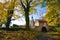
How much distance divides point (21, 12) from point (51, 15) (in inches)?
193

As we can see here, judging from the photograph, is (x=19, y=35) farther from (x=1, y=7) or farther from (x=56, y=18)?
(x=56, y=18)

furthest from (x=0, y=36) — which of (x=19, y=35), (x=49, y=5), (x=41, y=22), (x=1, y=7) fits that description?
(x=41, y=22)

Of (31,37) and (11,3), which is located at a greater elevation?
(11,3)

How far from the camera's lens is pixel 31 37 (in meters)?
21.3

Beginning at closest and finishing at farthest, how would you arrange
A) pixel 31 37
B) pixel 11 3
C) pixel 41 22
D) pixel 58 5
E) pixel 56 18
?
pixel 31 37, pixel 58 5, pixel 11 3, pixel 56 18, pixel 41 22

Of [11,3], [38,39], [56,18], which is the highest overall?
[11,3]

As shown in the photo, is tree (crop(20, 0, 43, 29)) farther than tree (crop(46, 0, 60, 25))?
Yes

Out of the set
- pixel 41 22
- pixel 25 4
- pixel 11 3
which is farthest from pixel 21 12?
pixel 41 22

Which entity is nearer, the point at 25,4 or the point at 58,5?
the point at 58,5

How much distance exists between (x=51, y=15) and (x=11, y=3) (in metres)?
6.31

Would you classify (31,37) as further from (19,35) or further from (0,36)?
(0,36)

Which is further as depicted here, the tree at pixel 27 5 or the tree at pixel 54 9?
the tree at pixel 27 5

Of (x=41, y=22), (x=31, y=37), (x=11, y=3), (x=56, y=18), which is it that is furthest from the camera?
(x=41, y=22)

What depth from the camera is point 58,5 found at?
24.4 metres
